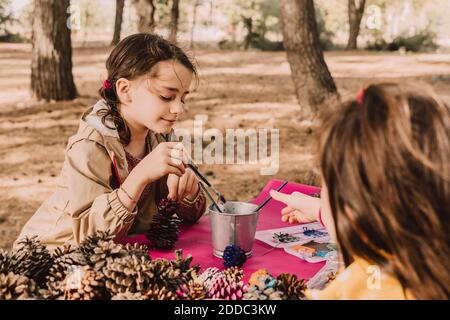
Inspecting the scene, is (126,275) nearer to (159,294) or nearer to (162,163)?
(159,294)

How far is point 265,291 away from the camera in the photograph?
4.03 ft

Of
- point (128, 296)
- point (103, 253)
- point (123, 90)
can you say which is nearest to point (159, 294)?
point (128, 296)

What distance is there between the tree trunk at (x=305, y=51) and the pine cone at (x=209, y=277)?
4.33 metres

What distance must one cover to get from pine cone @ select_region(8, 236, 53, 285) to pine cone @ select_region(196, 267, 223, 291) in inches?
16.1

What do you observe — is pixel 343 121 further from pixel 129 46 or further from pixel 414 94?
pixel 129 46

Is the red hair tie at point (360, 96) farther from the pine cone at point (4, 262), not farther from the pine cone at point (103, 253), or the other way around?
the pine cone at point (4, 262)

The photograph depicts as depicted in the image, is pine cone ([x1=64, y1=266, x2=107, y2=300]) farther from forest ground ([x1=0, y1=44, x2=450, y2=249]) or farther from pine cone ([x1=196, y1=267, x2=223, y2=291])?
forest ground ([x1=0, y1=44, x2=450, y2=249])

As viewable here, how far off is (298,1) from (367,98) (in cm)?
473

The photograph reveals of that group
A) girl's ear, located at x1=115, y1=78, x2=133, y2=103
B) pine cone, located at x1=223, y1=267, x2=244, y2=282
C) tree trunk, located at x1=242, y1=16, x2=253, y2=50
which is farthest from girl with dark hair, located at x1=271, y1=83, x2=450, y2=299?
tree trunk, located at x1=242, y1=16, x2=253, y2=50

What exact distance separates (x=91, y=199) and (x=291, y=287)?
80cm

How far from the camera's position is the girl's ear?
204 cm

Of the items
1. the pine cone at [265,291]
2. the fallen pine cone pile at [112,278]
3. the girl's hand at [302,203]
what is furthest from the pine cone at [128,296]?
the girl's hand at [302,203]

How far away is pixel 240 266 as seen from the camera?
160 centimetres

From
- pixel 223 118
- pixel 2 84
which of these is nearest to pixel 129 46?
pixel 223 118
